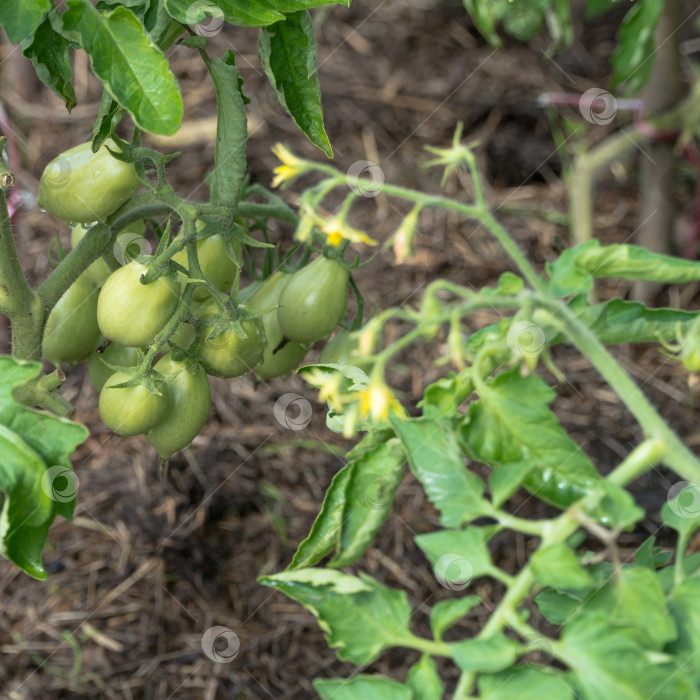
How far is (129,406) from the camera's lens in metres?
0.96

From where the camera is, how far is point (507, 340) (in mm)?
712

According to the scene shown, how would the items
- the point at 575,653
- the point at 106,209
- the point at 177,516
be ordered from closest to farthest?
the point at 575,653 → the point at 106,209 → the point at 177,516

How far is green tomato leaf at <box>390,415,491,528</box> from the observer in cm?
68

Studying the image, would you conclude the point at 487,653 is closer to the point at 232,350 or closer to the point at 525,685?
the point at 525,685

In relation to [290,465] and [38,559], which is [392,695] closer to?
[38,559]

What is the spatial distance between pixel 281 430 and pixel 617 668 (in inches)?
63.7

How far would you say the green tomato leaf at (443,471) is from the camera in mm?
680

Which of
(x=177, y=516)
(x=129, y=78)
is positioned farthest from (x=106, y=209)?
(x=177, y=516)

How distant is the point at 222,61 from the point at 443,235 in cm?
157
